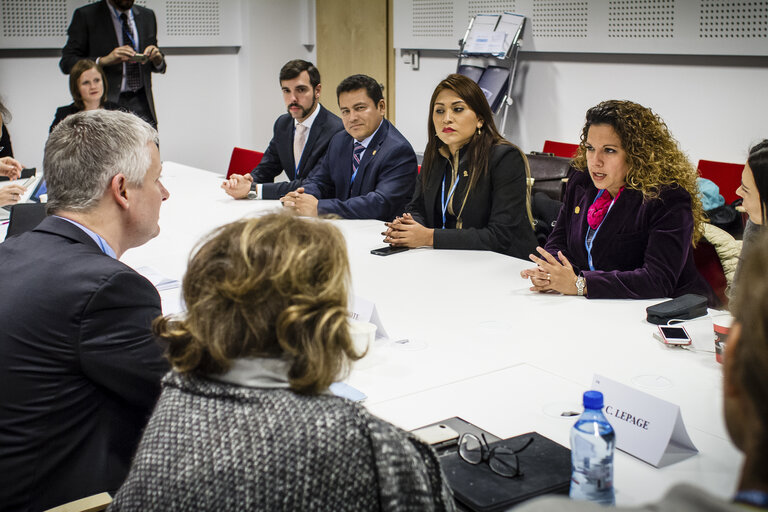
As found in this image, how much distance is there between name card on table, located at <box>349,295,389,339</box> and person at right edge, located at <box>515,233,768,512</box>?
56.0 inches

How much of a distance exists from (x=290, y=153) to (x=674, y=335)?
3.13 metres

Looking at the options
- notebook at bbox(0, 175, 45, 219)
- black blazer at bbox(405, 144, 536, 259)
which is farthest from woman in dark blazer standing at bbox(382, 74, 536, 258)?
notebook at bbox(0, 175, 45, 219)

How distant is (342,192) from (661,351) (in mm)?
2437

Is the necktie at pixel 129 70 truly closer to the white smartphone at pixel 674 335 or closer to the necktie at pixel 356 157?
the necktie at pixel 356 157

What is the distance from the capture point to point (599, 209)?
2803 mm

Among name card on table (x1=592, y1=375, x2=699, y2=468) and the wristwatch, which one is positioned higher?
the wristwatch

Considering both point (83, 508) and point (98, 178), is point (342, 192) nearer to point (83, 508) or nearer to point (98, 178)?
point (98, 178)

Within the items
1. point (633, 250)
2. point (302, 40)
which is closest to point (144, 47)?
point (302, 40)

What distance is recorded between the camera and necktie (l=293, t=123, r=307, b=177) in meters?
4.70

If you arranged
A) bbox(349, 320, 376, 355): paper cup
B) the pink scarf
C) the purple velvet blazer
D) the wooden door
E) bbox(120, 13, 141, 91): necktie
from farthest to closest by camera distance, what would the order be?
the wooden door → bbox(120, 13, 141, 91): necktie → the pink scarf → the purple velvet blazer → bbox(349, 320, 376, 355): paper cup

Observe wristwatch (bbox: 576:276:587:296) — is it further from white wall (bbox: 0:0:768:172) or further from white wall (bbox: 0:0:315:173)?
white wall (bbox: 0:0:315:173)

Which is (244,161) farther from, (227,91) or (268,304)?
(268,304)

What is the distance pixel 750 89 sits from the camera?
4836 mm

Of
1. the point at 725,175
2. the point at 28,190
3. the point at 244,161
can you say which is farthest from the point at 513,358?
the point at 244,161
